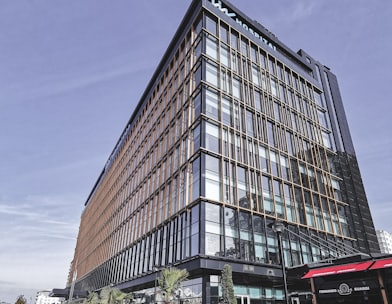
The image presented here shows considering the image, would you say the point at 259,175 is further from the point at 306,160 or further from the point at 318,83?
the point at 318,83

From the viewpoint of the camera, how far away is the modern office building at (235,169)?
2981 cm

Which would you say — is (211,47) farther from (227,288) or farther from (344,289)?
(344,289)

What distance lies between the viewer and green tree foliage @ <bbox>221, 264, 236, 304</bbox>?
76.3ft

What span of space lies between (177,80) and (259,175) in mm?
19129

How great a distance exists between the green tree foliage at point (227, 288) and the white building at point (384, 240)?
18220cm

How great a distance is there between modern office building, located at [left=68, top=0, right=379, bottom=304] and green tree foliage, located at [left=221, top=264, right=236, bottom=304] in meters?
2.15

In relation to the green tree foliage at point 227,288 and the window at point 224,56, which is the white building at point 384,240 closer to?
the window at point 224,56

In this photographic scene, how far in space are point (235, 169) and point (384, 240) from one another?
18331 cm

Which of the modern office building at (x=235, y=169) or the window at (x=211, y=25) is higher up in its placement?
the window at (x=211, y=25)

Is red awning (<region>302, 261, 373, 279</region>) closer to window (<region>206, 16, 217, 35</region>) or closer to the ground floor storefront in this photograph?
the ground floor storefront

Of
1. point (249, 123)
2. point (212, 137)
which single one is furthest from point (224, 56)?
point (212, 137)

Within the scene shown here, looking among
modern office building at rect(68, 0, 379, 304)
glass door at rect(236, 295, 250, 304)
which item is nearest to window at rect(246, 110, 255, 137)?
modern office building at rect(68, 0, 379, 304)

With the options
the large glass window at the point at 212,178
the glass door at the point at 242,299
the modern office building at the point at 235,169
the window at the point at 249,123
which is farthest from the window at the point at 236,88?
the glass door at the point at 242,299

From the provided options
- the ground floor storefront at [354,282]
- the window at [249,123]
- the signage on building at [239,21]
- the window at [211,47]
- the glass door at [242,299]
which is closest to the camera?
the ground floor storefront at [354,282]
